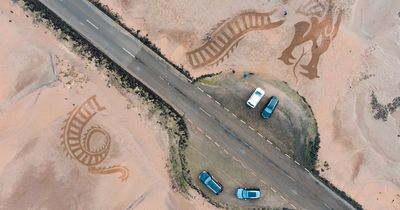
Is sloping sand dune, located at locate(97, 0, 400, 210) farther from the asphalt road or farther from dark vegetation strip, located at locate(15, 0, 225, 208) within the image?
dark vegetation strip, located at locate(15, 0, 225, 208)

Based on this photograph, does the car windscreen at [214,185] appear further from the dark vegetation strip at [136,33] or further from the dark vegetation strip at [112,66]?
the dark vegetation strip at [136,33]

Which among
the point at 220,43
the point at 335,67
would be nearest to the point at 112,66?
the point at 220,43

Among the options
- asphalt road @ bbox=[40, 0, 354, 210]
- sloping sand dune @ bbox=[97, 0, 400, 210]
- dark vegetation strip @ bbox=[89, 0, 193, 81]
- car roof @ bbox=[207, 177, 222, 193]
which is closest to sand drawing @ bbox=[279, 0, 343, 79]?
sloping sand dune @ bbox=[97, 0, 400, 210]

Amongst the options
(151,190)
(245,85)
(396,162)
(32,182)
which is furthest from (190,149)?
(396,162)

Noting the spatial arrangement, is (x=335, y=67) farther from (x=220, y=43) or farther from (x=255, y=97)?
(x=220, y=43)

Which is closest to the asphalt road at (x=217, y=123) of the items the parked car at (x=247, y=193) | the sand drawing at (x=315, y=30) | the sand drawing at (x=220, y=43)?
the parked car at (x=247, y=193)

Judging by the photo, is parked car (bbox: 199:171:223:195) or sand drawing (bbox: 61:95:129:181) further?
parked car (bbox: 199:171:223:195)
